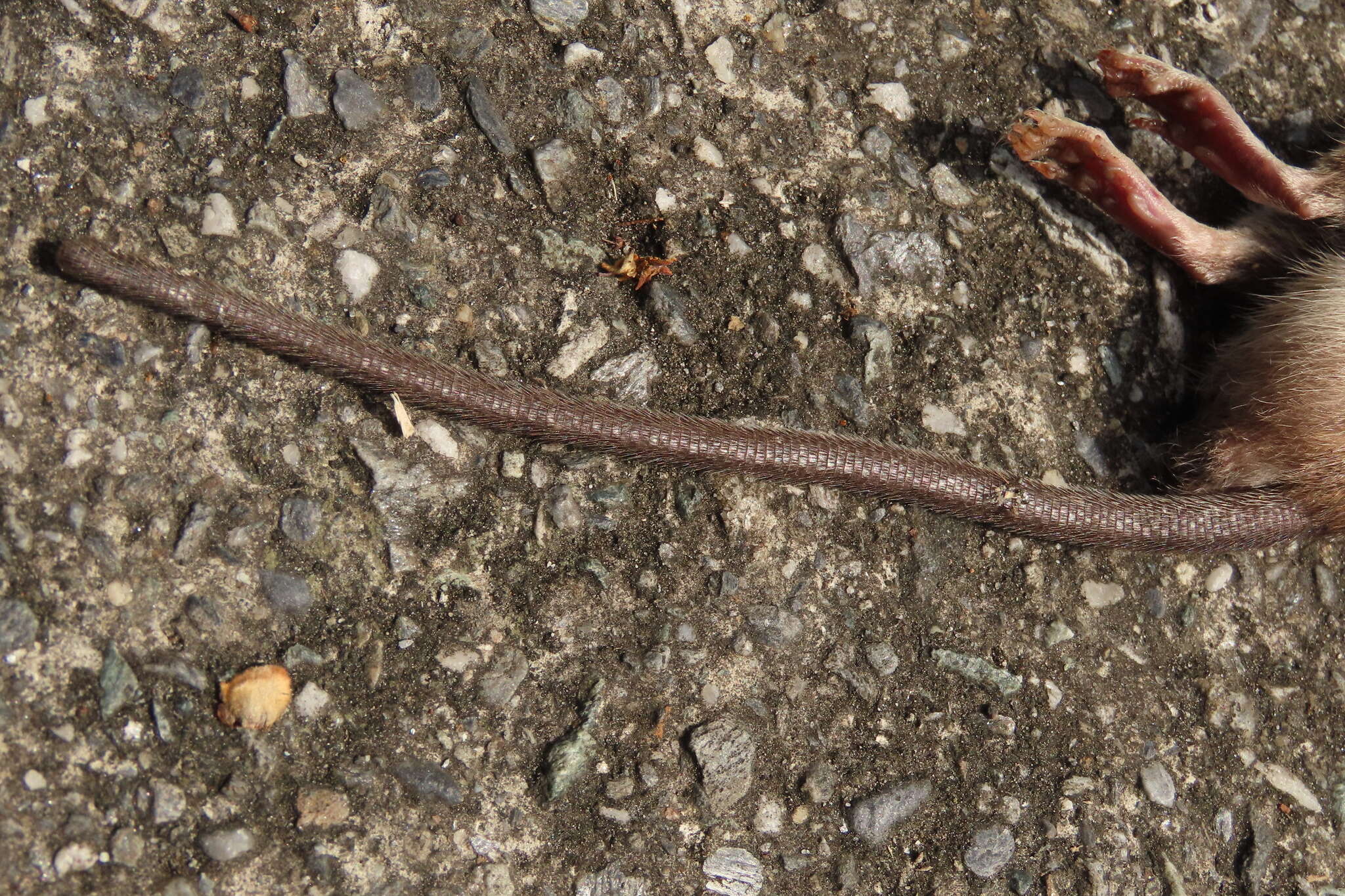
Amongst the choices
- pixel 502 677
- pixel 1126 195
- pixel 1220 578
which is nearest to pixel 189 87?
pixel 502 677

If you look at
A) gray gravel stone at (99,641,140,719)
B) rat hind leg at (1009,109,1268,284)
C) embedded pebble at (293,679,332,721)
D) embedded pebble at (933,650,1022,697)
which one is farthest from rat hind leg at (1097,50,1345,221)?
gray gravel stone at (99,641,140,719)

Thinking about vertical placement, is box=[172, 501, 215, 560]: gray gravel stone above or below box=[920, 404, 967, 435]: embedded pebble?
below

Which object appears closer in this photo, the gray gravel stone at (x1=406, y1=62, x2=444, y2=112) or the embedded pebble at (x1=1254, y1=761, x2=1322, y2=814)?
the gray gravel stone at (x1=406, y1=62, x2=444, y2=112)

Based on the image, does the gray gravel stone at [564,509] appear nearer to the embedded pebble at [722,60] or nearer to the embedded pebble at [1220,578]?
the embedded pebble at [722,60]

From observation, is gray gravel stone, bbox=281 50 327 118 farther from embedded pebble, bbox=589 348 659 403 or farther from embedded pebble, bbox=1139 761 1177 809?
embedded pebble, bbox=1139 761 1177 809

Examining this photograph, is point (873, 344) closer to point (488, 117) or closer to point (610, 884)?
point (488, 117)

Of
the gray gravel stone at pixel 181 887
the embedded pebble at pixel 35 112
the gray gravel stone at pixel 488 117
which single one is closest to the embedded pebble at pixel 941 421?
the gray gravel stone at pixel 488 117

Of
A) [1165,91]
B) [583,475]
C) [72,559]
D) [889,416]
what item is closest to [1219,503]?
[889,416]

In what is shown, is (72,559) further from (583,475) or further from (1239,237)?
(1239,237)
